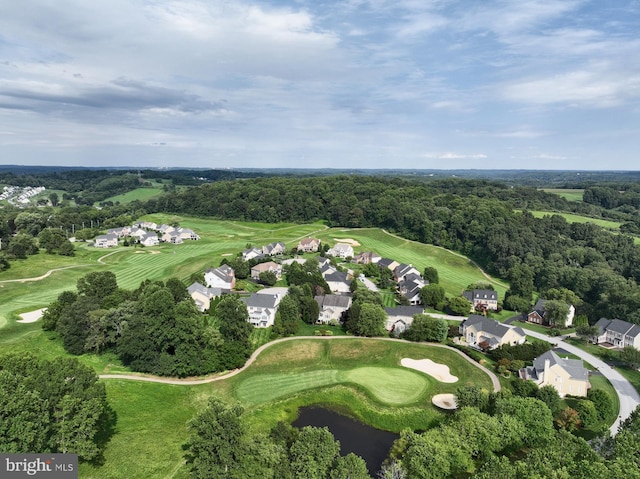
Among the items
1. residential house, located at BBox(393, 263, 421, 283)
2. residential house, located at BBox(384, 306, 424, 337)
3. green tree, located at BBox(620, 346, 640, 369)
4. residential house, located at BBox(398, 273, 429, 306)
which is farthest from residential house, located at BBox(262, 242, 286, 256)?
green tree, located at BBox(620, 346, 640, 369)

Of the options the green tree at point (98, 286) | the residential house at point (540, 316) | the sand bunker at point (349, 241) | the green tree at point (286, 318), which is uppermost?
the green tree at point (98, 286)

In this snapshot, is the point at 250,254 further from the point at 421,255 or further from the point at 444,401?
the point at 444,401

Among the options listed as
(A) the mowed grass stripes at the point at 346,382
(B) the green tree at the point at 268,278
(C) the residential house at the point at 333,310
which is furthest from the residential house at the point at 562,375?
(B) the green tree at the point at 268,278

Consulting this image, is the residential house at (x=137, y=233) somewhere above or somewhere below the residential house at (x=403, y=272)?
above

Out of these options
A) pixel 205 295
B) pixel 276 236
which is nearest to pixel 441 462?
pixel 205 295

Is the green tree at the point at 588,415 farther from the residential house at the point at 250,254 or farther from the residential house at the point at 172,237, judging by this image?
the residential house at the point at 172,237

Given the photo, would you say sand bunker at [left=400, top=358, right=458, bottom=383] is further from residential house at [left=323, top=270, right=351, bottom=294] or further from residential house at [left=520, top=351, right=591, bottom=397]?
residential house at [left=323, top=270, right=351, bottom=294]
